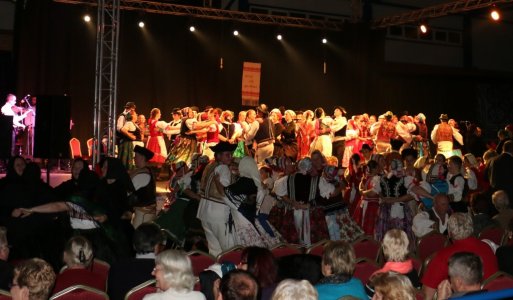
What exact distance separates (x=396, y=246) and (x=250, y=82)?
14359 millimetres

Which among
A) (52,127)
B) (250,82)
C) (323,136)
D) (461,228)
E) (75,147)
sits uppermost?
(250,82)

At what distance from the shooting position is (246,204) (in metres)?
8.09

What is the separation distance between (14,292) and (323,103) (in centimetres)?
1706

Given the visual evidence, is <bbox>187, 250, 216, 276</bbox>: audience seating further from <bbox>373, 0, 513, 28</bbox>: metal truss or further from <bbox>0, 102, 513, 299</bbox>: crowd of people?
<bbox>373, 0, 513, 28</bbox>: metal truss

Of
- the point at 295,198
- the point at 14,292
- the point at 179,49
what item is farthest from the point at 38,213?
the point at 179,49

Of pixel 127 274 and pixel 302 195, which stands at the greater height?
pixel 302 195

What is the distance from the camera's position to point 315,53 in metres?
20.2

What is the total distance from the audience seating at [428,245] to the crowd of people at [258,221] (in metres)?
0.58

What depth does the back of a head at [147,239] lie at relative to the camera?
525 centimetres

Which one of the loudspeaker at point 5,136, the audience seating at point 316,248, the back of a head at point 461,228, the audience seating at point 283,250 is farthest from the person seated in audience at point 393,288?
the loudspeaker at point 5,136

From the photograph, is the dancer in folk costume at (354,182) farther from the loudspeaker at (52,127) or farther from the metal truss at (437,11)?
the metal truss at (437,11)

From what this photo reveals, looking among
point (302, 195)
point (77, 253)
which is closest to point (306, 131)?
point (302, 195)

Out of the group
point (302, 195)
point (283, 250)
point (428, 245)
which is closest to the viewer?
point (283, 250)

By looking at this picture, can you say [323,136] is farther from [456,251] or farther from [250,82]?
[456,251]
